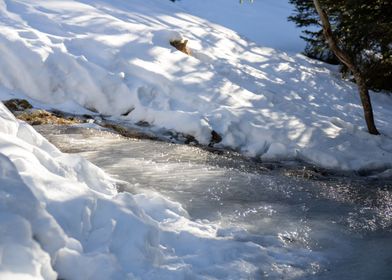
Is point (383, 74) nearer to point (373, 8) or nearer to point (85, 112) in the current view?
point (373, 8)

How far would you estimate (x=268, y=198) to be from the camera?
6.68 metres

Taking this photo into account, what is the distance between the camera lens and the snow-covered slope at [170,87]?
999 centimetres

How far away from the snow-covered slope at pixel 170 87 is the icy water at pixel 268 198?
1.36 meters

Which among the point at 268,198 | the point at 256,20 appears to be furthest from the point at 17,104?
the point at 256,20

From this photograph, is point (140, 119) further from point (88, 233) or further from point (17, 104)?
point (88, 233)

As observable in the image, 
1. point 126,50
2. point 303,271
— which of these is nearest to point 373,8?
point 126,50

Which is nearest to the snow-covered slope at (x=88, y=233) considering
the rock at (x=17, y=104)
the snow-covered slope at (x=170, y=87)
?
the rock at (x=17, y=104)

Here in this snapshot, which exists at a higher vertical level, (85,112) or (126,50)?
(126,50)

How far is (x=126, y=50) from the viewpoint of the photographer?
12414mm

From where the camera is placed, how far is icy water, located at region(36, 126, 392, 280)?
5258 millimetres

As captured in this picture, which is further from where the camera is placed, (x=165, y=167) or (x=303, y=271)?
(x=165, y=167)

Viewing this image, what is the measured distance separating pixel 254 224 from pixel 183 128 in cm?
440

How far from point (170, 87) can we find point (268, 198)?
17.0 feet

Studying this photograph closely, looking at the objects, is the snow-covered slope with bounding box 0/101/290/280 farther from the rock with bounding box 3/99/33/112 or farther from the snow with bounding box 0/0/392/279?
the rock with bounding box 3/99/33/112
